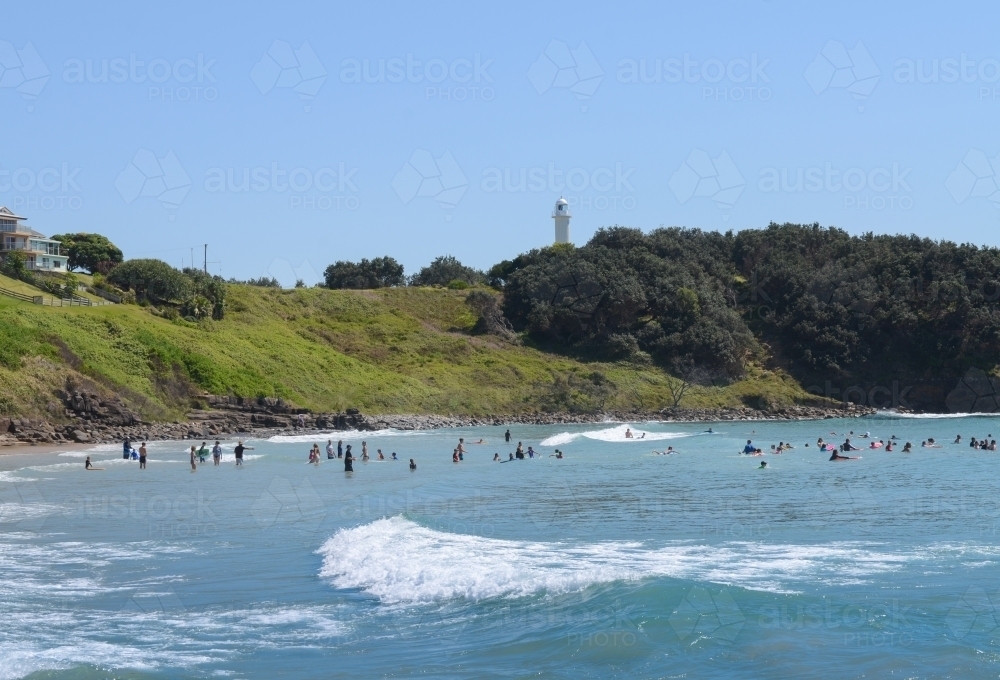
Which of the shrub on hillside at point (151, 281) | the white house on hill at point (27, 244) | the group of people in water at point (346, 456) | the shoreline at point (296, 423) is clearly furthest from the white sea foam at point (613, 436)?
the white house on hill at point (27, 244)

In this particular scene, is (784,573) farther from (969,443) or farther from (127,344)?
(127,344)

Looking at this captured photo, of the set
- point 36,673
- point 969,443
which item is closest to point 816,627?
point 36,673

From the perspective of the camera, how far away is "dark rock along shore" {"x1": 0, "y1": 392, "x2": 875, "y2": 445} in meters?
56.5

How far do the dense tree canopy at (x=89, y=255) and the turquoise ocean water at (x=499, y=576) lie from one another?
60.0 metres

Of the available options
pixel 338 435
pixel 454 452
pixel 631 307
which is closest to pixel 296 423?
pixel 338 435

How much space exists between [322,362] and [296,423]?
1313 centimetres

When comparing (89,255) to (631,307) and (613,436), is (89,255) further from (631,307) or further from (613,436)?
(613,436)

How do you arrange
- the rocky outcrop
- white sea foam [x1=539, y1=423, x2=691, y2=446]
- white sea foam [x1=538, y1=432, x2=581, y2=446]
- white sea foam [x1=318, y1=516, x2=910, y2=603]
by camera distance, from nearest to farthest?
white sea foam [x1=318, y1=516, x2=910, y2=603] < white sea foam [x1=538, y1=432, x2=581, y2=446] < white sea foam [x1=539, y1=423, x2=691, y2=446] < the rocky outcrop

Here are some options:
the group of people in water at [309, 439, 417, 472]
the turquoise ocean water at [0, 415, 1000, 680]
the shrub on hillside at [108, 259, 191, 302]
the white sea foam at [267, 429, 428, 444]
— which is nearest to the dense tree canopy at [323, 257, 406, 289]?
the shrub on hillside at [108, 259, 191, 302]

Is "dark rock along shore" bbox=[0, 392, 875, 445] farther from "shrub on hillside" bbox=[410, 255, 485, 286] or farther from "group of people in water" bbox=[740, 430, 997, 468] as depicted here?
"shrub on hillside" bbox=[410, 255, 485, 286]

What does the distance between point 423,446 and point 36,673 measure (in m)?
43.4

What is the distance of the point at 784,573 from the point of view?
846 inches

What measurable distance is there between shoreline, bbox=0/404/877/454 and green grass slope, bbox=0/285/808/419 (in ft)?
5.31

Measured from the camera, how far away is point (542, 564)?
22938mm
